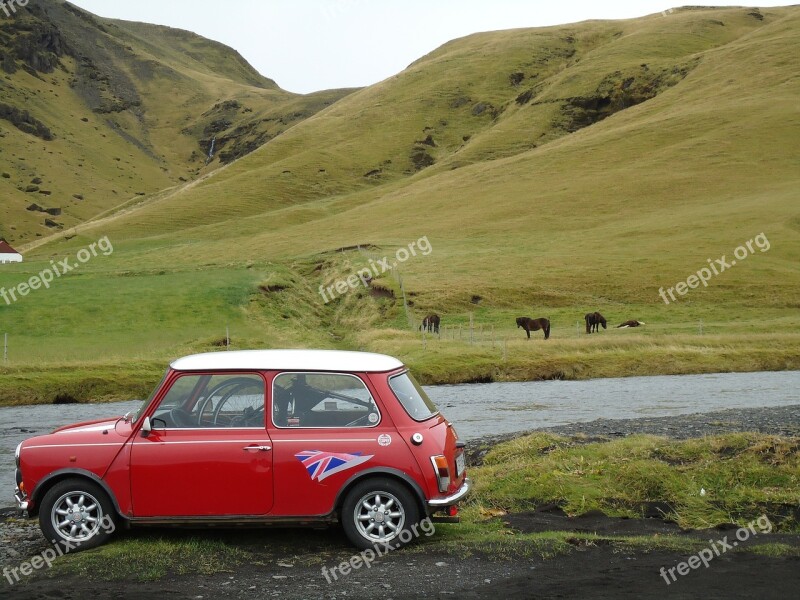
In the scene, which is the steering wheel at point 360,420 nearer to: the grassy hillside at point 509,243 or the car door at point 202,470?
the car door at point 202,470

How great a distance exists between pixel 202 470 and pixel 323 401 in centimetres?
169

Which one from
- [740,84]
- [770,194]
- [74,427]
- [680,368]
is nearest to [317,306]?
[680,368]

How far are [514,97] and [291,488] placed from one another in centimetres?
19671

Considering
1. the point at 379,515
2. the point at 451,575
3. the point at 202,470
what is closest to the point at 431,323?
the point at 379,515

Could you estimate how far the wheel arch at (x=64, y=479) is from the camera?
10312 millimetres

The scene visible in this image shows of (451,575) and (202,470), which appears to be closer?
(451,575)

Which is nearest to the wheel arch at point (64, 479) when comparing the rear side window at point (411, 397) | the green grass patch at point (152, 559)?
the green grass patch at point (152, 559)

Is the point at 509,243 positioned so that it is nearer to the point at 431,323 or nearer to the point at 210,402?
the point at 431,323

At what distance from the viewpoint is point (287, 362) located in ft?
35.1

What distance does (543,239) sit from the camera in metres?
80.1

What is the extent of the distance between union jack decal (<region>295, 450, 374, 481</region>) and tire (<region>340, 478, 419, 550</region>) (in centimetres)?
29

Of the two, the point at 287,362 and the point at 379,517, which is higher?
the point at 287,362

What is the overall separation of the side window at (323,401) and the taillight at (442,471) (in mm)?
884

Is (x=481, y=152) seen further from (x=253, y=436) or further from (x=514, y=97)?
(x=253, y=436)
